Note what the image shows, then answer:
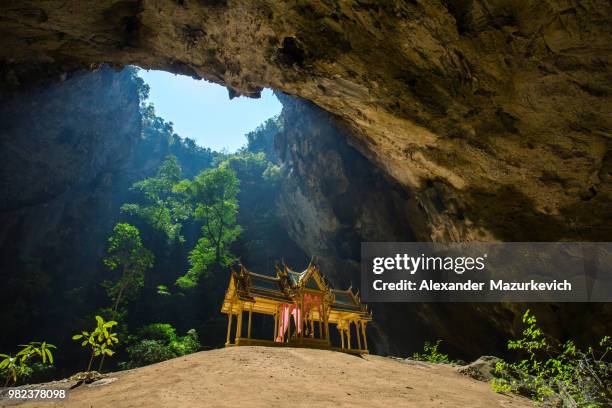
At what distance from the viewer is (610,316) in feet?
41.2

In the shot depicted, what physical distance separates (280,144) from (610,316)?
1021 inches

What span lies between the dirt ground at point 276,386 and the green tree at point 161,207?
2551 centimetres

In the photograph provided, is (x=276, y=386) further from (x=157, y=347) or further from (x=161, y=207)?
(x=161, y=207)

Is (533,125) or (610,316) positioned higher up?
(533,125)

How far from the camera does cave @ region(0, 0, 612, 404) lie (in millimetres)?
9016

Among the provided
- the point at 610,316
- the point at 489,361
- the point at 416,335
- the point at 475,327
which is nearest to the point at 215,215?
the point at 416,335

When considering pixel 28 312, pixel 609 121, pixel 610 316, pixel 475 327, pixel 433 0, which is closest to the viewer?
pixel 433 0

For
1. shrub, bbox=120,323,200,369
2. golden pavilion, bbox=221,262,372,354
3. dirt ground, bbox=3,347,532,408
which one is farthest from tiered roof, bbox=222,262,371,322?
shrub, bbox=120,323,200,369

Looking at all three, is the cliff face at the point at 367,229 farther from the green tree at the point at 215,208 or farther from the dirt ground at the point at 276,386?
the dirt ground at the point at 276,386

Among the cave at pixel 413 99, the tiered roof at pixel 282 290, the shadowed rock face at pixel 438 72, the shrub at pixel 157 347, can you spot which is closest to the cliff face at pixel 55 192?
the cave at pixel 413 99

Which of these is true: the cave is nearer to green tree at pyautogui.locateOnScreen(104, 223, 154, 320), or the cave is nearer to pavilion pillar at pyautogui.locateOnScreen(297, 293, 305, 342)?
green tree at pyautogui.locateOnScreen(104, 223, 154, 320)

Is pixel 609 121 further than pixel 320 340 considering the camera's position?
No

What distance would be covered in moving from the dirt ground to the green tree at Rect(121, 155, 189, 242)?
2551cm

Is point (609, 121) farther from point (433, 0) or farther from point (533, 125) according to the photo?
point (433, 0)
